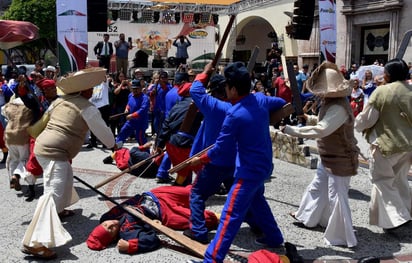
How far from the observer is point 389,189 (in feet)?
16.1

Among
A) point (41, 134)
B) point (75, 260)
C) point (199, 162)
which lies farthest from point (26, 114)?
point (199, 162)

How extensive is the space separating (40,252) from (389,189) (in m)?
3.65

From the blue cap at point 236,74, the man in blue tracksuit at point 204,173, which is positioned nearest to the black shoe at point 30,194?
the man in blue tracksuit at point 204,173

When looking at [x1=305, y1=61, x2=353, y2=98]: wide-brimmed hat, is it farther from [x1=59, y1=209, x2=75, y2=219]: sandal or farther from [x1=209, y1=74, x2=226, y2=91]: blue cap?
[x1=59, y1=209, x2=75, y2=219]: sandal

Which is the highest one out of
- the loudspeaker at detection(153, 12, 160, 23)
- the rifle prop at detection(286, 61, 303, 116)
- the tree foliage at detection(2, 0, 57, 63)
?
the tree foliage at detection(2, 0, 57, 63)

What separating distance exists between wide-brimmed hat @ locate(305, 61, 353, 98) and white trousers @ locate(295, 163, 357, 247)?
0.83 metres

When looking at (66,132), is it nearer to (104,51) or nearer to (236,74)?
(236,74)

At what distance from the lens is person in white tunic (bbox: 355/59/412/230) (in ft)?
15.6

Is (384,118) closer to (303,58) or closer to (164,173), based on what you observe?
(164,173)

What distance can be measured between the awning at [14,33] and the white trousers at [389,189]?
15.9 ft

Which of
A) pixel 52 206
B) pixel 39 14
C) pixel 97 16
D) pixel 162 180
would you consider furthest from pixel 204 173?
pixel 39 14

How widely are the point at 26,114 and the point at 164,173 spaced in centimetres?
A: 228

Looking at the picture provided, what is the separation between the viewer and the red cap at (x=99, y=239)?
178 inches

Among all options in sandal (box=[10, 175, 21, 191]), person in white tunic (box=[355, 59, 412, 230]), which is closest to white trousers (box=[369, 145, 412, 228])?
person in white tunic (box=[355, 59, 412, 230])
